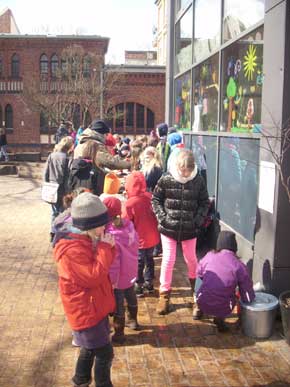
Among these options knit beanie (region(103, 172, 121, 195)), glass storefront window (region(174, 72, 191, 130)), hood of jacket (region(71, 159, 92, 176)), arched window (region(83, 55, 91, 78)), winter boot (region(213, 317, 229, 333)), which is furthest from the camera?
arched window (region(83, 55, 91, 78))

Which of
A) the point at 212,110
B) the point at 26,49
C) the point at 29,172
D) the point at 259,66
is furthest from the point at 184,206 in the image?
the point at 26,49

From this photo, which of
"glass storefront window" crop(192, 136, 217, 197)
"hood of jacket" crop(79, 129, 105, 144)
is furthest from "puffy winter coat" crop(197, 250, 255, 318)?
"glass storefront window" crop(192, 136, 217, 197)

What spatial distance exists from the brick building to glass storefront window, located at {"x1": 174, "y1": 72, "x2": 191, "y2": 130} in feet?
73.7

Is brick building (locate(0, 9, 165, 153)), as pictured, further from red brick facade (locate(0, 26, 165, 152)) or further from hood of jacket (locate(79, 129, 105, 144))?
hood of jacket (locate(79, 129, 105, 144))

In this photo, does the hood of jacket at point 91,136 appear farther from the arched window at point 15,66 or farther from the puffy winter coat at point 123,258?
the arched window at point 15,66

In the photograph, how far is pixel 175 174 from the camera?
16.5 ft

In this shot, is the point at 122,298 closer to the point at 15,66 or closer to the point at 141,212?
the point at 141,212

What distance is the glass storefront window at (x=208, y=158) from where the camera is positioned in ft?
24.8

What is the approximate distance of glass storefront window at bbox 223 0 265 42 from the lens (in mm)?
5566

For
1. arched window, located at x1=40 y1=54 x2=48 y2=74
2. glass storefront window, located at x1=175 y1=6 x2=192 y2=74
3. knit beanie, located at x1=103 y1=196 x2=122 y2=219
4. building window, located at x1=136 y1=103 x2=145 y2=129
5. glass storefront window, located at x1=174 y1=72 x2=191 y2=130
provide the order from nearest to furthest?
knit beanie, located at x1=103 y1=196 x2=122 y2=219 < glass storefront window, located at x1=175 y1=6 x2=192 y2=74 < glass storefront window, located at x1=174 y1=72 x2=191 y2=130 < building window, located at x1=136 y1=103 x2=145 y2=129 < arched window, located at x1=40 y1=54 x2=48 y2=74

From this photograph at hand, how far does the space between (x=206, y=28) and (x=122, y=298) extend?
533cm

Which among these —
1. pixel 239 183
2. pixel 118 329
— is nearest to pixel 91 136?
pixel 239 183

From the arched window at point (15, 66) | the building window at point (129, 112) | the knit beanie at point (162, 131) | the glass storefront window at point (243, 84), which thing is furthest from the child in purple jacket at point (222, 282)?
the arched window at point (15, 66)

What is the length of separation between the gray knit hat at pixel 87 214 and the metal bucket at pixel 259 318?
1.92m
